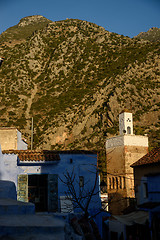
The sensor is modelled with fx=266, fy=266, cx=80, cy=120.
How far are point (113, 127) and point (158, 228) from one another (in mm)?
35684

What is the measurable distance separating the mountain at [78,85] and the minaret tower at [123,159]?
9.74m

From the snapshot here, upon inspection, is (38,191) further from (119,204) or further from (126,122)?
(126,122)

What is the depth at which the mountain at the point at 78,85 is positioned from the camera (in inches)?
2200

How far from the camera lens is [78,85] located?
69.8 metres

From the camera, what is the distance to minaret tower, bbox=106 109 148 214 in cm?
3391

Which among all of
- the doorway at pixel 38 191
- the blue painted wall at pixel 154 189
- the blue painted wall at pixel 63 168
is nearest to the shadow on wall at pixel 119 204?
the blue painted wall at pixel 154 189

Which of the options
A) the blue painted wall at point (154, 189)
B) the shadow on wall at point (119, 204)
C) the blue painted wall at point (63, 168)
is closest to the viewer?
the blue painted wall at point (63, 168)

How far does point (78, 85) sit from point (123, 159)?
125ft

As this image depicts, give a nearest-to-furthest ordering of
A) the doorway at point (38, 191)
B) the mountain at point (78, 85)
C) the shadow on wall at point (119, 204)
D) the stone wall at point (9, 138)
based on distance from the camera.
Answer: the doorway at point (38, 191) < the stone wall at point (9, 138) < the shadow on wall at point (119, 204) < the mountain at point (78, 85)

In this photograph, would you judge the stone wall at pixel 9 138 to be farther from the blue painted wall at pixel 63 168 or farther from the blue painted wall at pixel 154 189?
the blue painted wall at pixel 154 189

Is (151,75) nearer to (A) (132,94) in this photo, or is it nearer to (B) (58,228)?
(A) (132,94)

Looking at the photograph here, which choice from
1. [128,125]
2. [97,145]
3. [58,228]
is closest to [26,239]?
[58,228]

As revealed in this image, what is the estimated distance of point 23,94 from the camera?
227 feet

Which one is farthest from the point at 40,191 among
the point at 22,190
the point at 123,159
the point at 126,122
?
the point at 126,122
